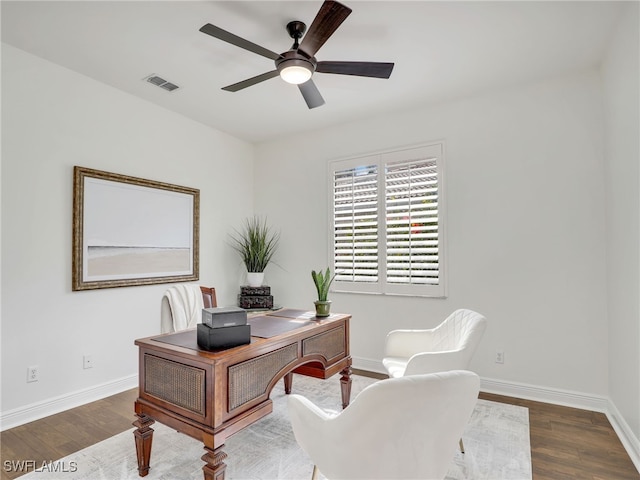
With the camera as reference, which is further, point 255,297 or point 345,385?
point 255,297

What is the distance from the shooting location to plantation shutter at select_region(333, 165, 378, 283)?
386cm

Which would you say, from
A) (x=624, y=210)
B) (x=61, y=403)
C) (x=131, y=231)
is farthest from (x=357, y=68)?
(x=61, y=403)

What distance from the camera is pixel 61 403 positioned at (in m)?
2.80

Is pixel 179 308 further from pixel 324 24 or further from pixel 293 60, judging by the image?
pixel 324 24

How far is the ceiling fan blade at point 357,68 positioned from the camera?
2234mm

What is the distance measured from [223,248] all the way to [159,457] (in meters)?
2.55

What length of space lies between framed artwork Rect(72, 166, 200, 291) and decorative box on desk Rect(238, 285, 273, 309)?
0.61 meters

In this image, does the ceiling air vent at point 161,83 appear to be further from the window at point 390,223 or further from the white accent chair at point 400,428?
the white accent chair at point 400,428

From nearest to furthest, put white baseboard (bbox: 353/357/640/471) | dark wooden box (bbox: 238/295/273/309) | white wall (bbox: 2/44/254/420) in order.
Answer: white baseboard (bbox: 353/357/640/471) → white wall (bbox: 2/44/254/420) → dark wooden box (bbox: 238/295/273/309)

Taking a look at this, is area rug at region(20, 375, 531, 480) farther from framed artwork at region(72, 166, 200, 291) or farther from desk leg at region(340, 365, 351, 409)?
framed artwork at region(72, 166, 200, 291)

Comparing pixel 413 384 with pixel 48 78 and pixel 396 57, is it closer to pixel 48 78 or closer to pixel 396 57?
pixel 396 57

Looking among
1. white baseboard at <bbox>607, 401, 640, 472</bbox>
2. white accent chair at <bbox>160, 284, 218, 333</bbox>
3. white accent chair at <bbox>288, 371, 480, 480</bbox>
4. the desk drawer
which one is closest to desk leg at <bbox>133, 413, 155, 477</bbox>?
the desk drawer

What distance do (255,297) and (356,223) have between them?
57.8 inches

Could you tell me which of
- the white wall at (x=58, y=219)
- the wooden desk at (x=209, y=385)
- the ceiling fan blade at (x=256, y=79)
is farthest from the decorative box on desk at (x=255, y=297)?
the ceiling fan blade at (x=256, y=79)
